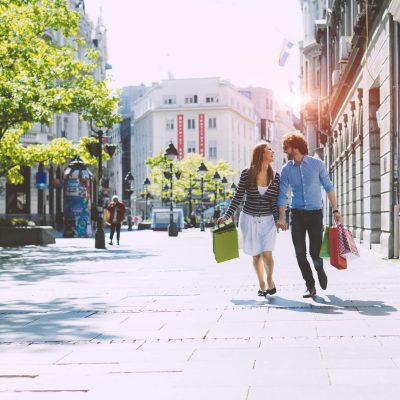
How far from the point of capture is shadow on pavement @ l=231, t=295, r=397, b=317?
315 inches

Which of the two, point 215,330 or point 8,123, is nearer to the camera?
point 215,330

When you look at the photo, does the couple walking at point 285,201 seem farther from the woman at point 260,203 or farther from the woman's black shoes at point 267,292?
the woman's black shoes at point 267,292

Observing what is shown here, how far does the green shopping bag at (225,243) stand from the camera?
31.2ft

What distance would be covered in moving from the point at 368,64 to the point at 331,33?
15.2 metres

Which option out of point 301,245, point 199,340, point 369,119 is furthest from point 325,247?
point 369,119

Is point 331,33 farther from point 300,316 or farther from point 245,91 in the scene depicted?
point 245,91

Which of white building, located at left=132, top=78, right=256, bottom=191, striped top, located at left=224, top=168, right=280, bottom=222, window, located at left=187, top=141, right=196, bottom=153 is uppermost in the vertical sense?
white building, located at left=132, top=78, right=256, bottom=191

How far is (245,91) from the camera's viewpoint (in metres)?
146

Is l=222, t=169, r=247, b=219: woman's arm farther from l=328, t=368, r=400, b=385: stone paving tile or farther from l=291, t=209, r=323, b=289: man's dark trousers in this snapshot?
l=328, t=368, r=400, b=385: stone paving tile

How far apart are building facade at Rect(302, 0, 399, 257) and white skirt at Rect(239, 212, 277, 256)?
7.69 m

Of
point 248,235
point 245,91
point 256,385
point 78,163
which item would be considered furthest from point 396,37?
point 245,91

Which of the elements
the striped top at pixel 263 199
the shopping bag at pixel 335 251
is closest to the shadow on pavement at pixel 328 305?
the shopping bag at pixel 335 251

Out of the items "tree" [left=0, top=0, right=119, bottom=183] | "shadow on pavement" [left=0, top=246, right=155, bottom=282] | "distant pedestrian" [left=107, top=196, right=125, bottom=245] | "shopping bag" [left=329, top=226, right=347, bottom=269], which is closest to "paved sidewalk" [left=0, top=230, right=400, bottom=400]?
"shopping bag" [left=329, top=226, right=347, bottom=269]

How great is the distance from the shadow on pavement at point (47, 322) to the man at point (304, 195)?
224 centimetres
